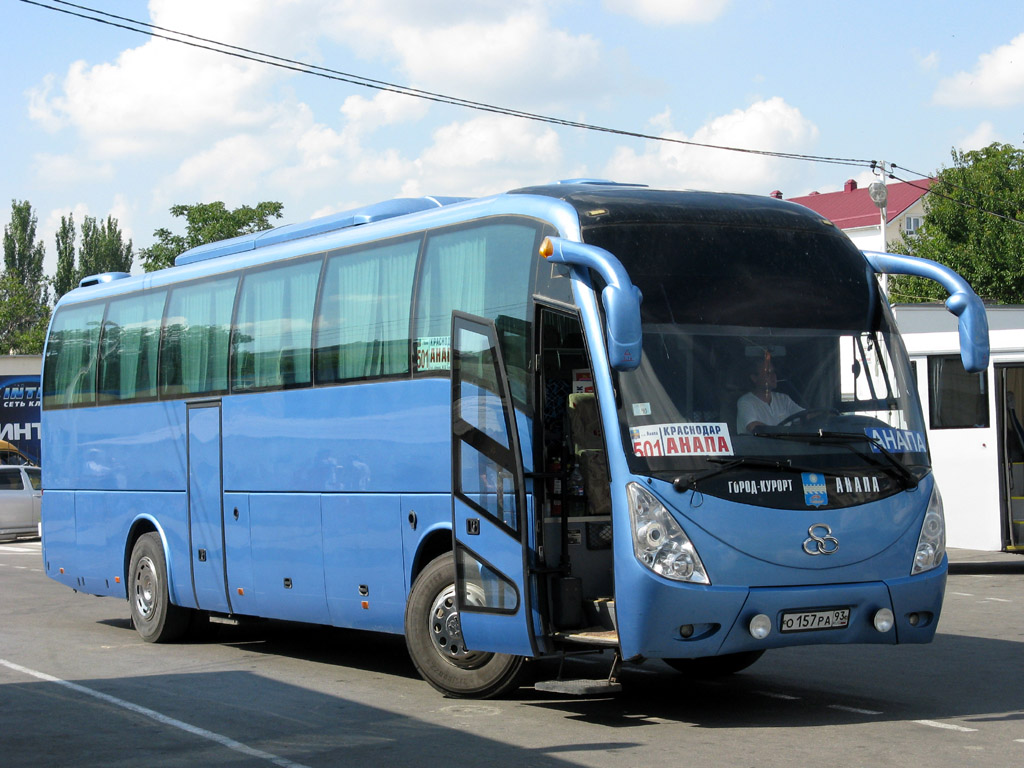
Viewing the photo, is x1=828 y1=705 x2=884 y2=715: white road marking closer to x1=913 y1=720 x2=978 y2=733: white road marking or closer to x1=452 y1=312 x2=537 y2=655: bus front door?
x1=913 y1=720 x2=978 y2=733: white road marking

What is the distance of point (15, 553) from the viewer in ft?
87.9

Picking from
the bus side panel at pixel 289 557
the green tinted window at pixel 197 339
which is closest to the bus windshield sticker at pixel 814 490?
the bus side panel at pixel 289 557

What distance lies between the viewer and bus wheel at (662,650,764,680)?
1070 centimetres

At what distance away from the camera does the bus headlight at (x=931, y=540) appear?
8.70 m

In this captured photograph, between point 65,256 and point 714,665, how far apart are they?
8248cm

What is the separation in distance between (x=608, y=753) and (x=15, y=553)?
2162 centimetres

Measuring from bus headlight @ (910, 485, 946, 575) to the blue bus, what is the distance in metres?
0.02

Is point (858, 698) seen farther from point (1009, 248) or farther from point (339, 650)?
point (1009, 248)

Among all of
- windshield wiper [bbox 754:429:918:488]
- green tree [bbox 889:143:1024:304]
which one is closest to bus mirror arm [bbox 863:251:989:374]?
windshield wiper [bbox 754:429:918:488]

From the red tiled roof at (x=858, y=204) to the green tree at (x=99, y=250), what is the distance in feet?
141

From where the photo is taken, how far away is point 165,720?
9.00m

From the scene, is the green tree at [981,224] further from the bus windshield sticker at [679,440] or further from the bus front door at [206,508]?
the bus windshield sticker at [679,440]

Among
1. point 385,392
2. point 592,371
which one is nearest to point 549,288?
point 592,371

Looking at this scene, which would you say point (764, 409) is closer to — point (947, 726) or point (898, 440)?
point (898, 440)
